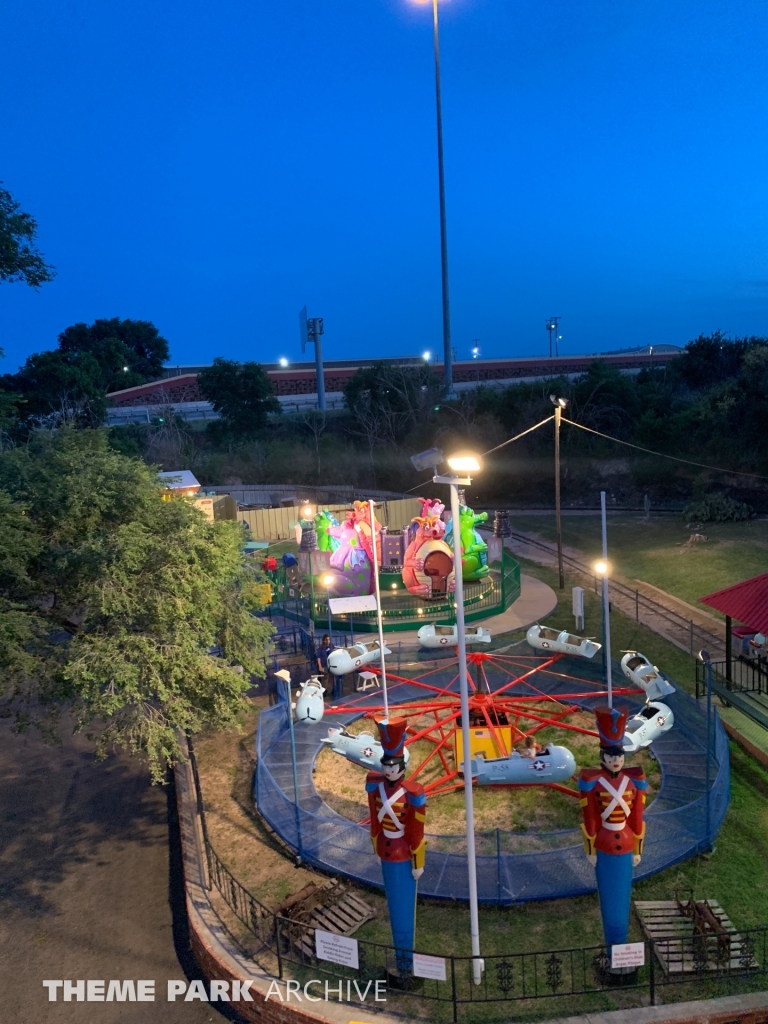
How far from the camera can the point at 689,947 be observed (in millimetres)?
9320

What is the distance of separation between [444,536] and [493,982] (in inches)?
627

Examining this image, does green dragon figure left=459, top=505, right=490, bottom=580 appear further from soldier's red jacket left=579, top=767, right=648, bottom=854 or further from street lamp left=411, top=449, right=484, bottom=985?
soldier's red jacket left=579, top=767, right=648, bottom=854

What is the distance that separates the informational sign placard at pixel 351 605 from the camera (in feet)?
64.1

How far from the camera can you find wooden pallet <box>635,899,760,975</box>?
888 centimetres

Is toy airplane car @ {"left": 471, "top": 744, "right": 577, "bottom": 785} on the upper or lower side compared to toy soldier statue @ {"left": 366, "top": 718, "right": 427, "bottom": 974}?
lower

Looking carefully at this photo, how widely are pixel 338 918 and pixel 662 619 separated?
15744 millimetres

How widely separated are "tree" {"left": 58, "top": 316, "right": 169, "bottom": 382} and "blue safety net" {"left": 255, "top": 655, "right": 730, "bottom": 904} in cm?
6017

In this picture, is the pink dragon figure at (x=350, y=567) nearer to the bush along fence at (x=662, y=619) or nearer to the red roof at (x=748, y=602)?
the bush along fence at (x=662, y=619)

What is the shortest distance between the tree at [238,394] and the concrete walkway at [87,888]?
46.7 metres

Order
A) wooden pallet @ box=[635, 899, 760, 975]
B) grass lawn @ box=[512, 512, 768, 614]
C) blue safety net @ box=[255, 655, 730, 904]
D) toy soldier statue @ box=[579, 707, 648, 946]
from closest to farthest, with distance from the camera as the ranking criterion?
toy soldier statue @ box=[579, 707, 648, 946]
wooden pallet @ box=[635, 899, 760, 975]
blue safety net @ box=[255, 655, 730, 904]
grass lawn @ box=[512, 512, 768, 614]

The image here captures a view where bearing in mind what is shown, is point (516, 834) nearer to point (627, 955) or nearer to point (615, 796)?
point (627, 955)

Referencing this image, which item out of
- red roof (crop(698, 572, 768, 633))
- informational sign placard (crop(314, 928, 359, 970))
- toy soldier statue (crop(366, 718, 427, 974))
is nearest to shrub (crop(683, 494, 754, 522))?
red roof (crop(698, 572, 768, 633))

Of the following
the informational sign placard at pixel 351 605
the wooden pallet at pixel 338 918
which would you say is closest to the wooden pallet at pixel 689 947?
the wooden pallet at pixel 338 918

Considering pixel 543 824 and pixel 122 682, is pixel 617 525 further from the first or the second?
pixel 122 682
